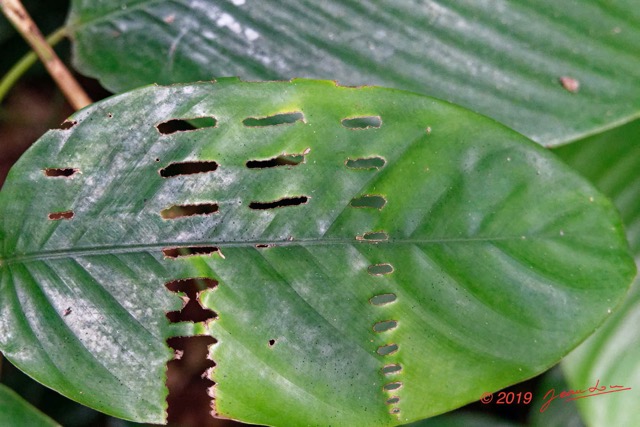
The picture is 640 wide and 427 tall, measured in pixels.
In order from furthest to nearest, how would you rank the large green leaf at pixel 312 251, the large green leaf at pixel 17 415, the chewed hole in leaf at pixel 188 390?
1. the chewed hole in leaf at pixel 188 390
2. the large green leaf at pixel 17 415
3. the large green leaf at pixel 312 251

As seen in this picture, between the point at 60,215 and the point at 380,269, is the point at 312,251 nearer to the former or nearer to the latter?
the point at 380,269

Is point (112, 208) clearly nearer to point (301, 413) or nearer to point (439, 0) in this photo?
point (301, 413)

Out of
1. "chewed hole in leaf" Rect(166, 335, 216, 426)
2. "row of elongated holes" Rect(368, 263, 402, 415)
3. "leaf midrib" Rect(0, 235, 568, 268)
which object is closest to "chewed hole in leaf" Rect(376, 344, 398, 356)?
"row of elongated holes" Rect(368, 263, 402, 415)

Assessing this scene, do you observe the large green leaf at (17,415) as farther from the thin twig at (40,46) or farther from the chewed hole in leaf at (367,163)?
the chewed hole in leaf at (367,163)

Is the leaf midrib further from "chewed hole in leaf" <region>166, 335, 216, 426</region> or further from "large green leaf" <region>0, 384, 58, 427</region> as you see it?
"chewed hole in leaf" <region>166, 335, 216, 426</region>

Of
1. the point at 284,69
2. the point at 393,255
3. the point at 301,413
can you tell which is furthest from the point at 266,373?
the point at 284,69

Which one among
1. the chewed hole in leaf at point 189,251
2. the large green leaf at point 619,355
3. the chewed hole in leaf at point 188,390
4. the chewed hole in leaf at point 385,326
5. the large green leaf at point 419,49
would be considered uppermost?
the large green leaf at point 419,49

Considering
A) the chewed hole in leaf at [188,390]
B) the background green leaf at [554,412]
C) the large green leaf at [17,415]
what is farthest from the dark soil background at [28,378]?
the large green leaf at [17,415]
